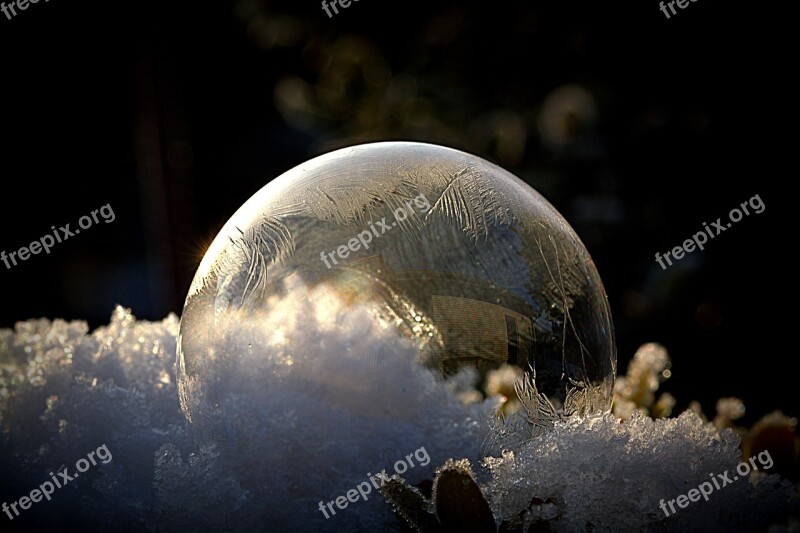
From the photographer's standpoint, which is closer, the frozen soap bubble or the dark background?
the frozen soap bubble

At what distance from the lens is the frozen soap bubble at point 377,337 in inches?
35.4

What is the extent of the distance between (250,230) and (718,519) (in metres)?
0.60

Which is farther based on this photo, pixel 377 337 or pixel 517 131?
pixel 517 131

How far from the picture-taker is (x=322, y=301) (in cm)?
95

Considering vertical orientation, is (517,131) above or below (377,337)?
above

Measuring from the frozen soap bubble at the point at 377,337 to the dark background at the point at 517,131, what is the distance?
215 centimetres

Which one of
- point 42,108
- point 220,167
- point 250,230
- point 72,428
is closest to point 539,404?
point 250,230

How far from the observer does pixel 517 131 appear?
3.43 m

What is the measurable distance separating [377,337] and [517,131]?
2619mm

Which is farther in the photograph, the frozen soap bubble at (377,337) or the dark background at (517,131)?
the dark background at (517,131)

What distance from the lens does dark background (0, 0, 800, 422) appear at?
3.21 m

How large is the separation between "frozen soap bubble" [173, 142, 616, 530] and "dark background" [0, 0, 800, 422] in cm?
215

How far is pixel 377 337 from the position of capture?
947 millimetres

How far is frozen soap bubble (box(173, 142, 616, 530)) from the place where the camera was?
2.95 feet
